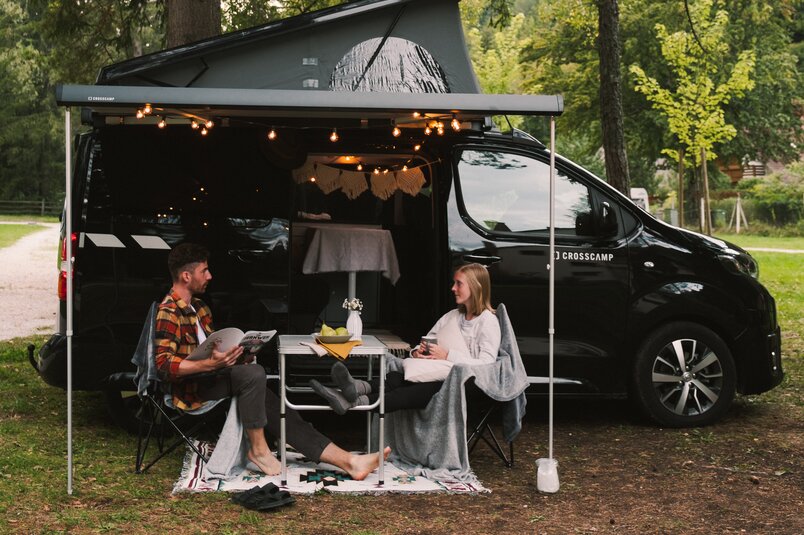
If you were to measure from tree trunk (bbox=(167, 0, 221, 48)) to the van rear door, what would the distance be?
3775 mm

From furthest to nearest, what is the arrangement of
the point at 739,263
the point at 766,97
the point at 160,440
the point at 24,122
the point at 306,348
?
the point at 24,122, the point at 766,97, the point at 739,263, the point at 160,440, the point at 306,348

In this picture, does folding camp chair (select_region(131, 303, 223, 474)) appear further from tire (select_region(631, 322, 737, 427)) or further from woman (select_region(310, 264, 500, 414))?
tire (select_region(631, 322, 737, 427))

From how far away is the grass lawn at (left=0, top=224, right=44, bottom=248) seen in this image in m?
29.3

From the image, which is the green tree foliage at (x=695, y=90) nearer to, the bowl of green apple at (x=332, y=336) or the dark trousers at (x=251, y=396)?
the bowl of green apple at (x=332, y=336)

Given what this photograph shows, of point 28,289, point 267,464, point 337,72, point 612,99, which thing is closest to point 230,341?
point 267,464

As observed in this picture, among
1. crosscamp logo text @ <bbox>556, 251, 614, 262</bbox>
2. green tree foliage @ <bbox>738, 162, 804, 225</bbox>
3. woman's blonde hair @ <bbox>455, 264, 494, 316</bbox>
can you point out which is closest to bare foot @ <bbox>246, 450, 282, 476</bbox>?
woman's blonde hair @ <bbox>455, 264, 494, 316</bbox>

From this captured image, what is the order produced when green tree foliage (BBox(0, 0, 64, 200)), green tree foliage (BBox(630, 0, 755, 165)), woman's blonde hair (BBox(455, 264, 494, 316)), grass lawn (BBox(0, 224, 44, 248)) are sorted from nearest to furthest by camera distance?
woman's blonde hair (BBox(455, 264, 494, 316)), green tree foliage (BBox(630, 0, 755, 165)), grass lawn (BBox(0, 224, 44, 248)), green tree foliage (BBox(0, 0, 64, 200))

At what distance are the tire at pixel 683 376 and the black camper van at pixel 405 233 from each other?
0.01 meters

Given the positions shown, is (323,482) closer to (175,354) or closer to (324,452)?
(324,452)

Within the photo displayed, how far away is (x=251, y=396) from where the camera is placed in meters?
5.87

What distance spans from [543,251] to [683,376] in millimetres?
1303

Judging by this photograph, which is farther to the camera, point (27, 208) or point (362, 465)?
point (27, 208)

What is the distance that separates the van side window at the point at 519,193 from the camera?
7168 millimetres

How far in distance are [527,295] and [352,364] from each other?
1233 mm
